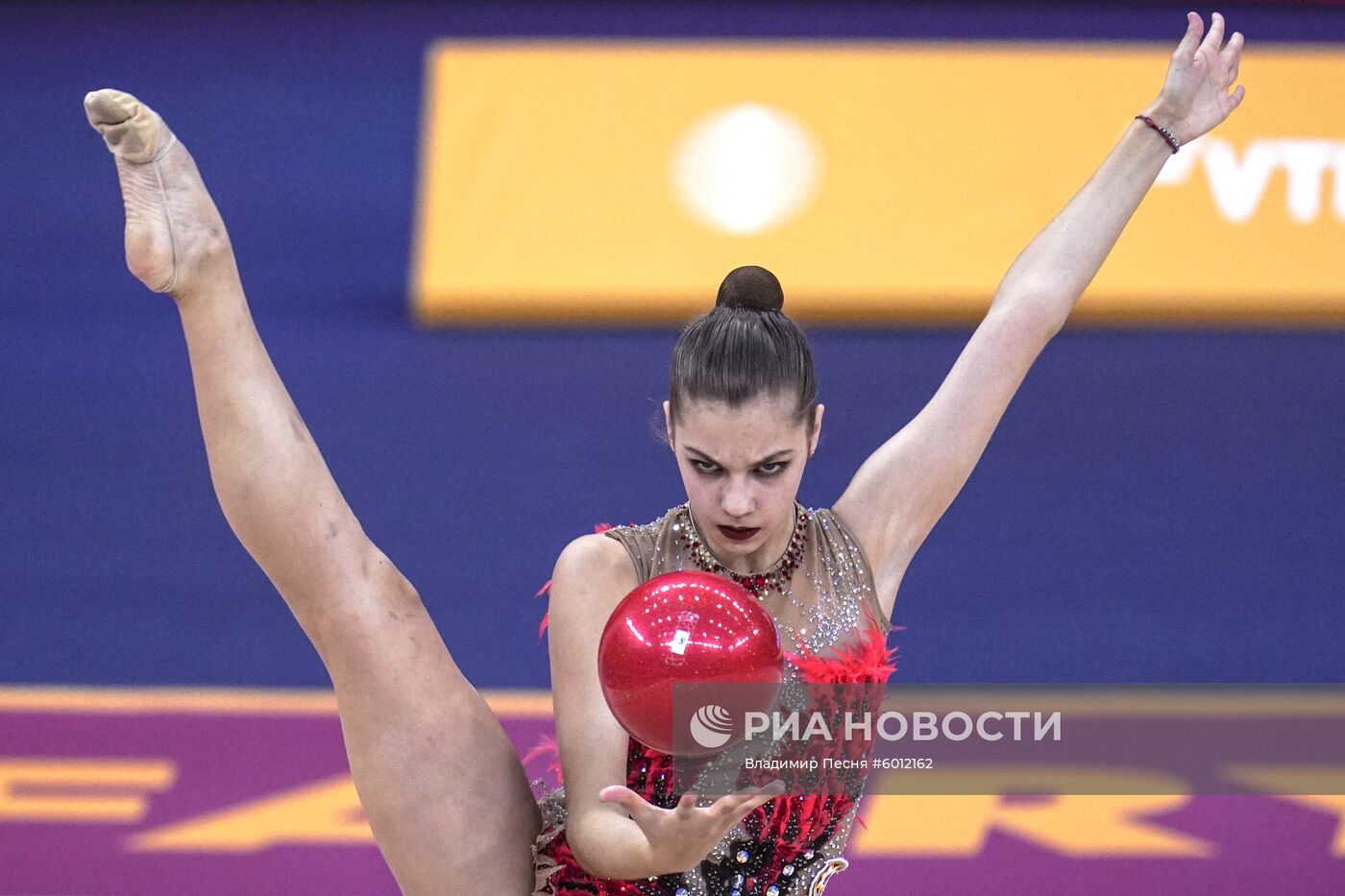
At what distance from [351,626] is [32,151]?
15.3ft

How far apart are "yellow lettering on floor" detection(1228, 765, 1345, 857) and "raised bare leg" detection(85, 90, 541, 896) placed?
1.68 metres

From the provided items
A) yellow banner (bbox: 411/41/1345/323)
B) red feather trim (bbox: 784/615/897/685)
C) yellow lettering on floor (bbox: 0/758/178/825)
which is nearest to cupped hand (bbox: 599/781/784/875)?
red feather trim (bbox: 784/615/897/685)

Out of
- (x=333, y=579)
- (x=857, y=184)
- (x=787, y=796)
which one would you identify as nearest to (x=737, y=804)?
(x=787, y=796)

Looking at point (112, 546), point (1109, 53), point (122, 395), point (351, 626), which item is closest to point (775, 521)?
point (351, 626)

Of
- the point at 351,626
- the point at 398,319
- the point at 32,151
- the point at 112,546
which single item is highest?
the point at 32,151

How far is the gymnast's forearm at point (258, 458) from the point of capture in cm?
226

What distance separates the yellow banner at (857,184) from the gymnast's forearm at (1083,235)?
104 inches

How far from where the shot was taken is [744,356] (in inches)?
87.4

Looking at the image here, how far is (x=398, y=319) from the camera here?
5.51 metres

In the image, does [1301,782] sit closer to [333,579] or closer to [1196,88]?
[1196,88]

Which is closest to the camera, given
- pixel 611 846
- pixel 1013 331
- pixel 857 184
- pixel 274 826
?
A: pixel 611 846

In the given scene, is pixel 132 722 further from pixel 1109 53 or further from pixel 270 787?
pixel 1109 53

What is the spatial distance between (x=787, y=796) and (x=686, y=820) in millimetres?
441

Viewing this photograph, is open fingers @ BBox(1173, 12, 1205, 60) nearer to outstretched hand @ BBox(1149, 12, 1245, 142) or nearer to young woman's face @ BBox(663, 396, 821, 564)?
outstretched hand @ BBox(1149, 12, 1245, 142)
